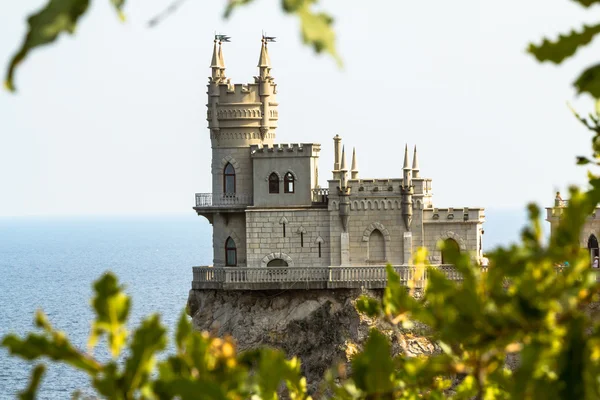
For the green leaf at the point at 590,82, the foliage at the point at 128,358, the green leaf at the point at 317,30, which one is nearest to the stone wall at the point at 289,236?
the foliage at the point at 128,358

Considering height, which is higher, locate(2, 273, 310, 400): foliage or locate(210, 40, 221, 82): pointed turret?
locate(210, 40, 221, 82): pointed turret

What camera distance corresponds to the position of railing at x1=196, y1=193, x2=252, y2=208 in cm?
5216

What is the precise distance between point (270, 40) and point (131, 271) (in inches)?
5082

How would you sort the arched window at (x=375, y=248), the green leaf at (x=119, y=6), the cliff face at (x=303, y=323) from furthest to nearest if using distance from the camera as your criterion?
the arched window at (x=375, y=248)
the cliff face at (x=303, y=323)
the green leaf at (x=119, y=6)

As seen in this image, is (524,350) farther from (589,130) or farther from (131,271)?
(131,271)

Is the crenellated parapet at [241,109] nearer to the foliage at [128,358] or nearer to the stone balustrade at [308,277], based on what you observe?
the stone balustrade at [308,277]

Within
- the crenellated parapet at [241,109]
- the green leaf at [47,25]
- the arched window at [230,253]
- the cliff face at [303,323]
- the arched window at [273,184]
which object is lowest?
the cliff face at [303,323]

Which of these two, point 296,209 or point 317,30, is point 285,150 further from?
point 317,30

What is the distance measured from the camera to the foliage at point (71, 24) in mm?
4570

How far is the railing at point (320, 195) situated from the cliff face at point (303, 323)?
3408mm

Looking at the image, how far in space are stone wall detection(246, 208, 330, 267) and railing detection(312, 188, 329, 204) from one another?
1.93 feet

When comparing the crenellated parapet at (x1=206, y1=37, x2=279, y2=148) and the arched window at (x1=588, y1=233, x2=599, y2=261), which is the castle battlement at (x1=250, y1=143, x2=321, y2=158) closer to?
the crenellated parapet at (x1=206, y1=37, x2=279, y2=148)

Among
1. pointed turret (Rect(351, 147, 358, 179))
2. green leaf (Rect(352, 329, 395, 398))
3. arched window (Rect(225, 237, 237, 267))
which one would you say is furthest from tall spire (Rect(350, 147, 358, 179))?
green leaf (Rect(352, 329, 395, 398))

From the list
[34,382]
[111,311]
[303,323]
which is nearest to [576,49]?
[111,311]
